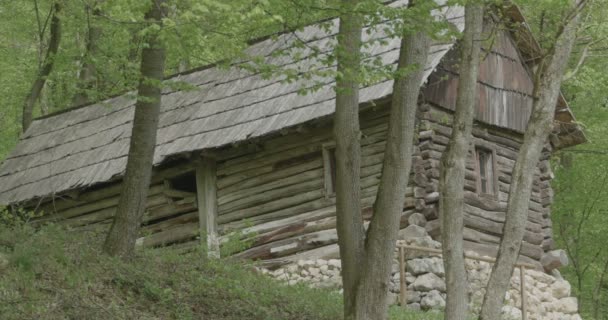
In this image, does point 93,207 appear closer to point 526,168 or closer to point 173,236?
point 173,236

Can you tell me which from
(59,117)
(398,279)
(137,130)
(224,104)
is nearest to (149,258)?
(137,130)

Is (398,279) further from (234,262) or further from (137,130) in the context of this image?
(137,130)

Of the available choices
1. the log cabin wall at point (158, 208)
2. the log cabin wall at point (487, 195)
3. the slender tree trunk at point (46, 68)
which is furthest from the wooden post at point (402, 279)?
the slender tree trunk at point (46, 68)

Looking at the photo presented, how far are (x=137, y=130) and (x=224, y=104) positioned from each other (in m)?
5.62

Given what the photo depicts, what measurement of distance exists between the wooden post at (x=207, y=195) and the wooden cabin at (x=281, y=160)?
0.02m

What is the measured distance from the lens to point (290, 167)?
16375mm

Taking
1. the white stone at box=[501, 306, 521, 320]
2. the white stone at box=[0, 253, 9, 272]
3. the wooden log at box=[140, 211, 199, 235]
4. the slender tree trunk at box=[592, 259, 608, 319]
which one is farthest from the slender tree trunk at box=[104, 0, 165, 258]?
the slender tree trunk at box=[592, 259, 608, 319]

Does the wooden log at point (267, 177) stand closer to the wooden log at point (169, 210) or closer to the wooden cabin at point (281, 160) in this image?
the wooden cabin at point (281, 160)

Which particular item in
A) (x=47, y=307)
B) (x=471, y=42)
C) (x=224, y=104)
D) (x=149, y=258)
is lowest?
(x=47, y=307)

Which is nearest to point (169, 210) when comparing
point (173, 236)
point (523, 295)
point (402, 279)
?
point (173, 236)

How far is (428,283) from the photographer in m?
14.2

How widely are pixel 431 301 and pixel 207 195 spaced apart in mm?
4898

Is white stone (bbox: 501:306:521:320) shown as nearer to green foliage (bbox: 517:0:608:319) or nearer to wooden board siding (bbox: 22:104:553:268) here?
wooden board siding (bbox: 22:104:553:268)

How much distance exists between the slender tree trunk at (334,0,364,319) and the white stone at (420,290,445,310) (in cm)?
414
